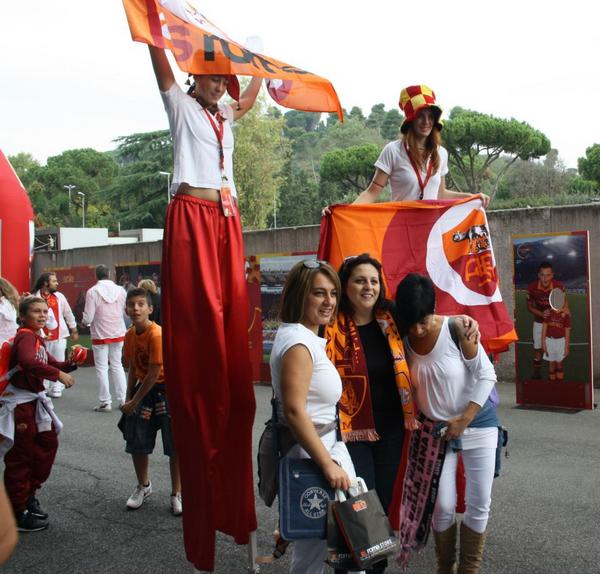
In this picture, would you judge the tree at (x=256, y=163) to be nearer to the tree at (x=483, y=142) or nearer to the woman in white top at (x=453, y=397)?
the tree at (x=483, y=142)

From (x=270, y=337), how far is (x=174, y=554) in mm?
7169

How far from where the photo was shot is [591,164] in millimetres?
49312

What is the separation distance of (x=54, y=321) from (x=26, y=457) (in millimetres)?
5293

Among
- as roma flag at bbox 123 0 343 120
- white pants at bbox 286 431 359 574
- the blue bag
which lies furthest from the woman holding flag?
the blue bag

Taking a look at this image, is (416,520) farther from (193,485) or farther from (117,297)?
(117,297)

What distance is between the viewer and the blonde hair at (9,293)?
5.10 meters

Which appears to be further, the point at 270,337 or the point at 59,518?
the point at 270,337

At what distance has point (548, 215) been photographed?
9.61 m

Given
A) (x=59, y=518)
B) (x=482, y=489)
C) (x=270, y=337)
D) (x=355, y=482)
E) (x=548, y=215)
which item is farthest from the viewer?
(x=270, y=337)

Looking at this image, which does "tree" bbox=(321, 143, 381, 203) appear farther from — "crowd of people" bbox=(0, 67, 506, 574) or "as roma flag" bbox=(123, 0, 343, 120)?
"crowd of people" bbox=(0, 67, 506, 574)

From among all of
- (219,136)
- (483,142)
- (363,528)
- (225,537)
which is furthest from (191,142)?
(483,142)

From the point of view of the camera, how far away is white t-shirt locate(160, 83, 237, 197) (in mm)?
3461

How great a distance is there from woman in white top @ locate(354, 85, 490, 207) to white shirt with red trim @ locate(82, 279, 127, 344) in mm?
6396

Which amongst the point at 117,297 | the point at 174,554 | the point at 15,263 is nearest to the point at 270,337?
the point at 117,297
